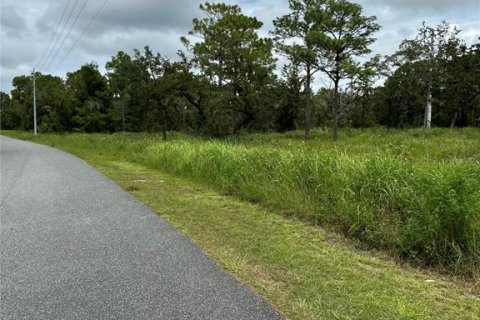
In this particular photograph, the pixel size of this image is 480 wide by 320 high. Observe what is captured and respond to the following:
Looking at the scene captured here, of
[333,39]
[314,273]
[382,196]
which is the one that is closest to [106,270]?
[314,273]

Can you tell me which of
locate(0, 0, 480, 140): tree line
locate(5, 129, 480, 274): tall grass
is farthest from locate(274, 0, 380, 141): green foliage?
locate(5, 129, 480, 274): tall grass

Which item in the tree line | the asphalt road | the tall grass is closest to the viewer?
the asphalt road

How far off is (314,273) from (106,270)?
2.16 m

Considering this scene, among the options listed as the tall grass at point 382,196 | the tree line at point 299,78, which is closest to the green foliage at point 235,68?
the tree line at point 299,78

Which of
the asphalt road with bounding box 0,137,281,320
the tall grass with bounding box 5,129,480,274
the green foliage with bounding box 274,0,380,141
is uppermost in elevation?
the green foliage with bounding box 274,0,380,141

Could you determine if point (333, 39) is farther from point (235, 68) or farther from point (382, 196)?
point (382, 196)

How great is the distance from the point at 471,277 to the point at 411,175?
1.92 metres

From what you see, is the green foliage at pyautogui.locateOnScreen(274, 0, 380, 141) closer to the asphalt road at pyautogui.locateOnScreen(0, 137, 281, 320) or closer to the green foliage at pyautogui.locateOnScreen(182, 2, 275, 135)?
the green foliage at pyautogui.locateOnScreen(182, 2, 275, 135)

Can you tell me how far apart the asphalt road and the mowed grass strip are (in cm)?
28

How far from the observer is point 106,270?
4.74 meters

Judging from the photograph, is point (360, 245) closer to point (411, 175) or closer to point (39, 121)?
point (411, 175)

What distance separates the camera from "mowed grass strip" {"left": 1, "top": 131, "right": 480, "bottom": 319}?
3.80 metres

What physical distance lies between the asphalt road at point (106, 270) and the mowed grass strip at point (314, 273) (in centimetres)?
28

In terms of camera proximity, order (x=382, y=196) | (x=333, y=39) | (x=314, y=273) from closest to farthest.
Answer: (x=314, y=273), (x=382, y=196), (x=333, y=39)
